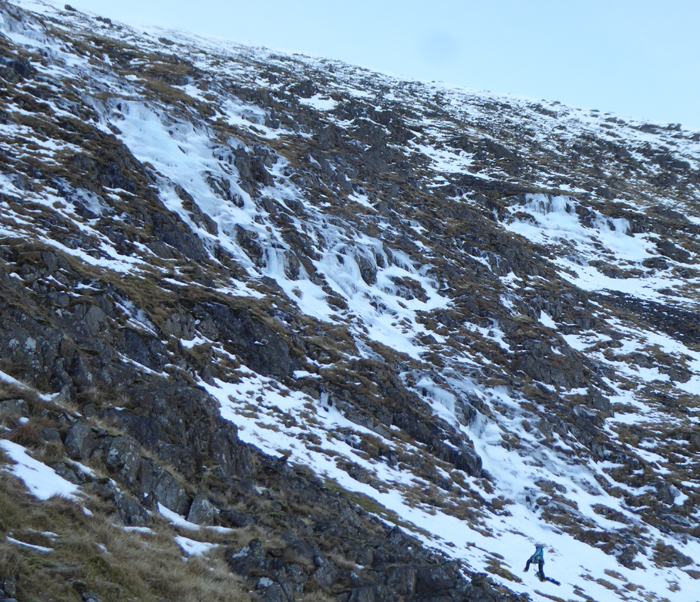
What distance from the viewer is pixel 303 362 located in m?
23.3

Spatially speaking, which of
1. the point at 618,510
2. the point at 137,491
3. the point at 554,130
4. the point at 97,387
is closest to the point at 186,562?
the point at 137,491

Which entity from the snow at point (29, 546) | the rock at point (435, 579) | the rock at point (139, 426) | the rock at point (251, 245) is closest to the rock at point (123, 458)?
the rock at point (139, 426)

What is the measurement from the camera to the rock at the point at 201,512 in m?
8.89

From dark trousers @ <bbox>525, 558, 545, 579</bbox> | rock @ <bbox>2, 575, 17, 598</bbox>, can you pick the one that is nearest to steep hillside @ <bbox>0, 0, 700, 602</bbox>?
rock @ <bbox>2, 575, 17, 598</bbox>

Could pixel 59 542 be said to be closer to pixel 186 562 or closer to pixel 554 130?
pixel 186 562

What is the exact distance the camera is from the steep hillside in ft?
28.1

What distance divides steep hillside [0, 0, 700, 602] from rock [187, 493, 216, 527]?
0.04 metres

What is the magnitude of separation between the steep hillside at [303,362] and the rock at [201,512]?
40 millimetres

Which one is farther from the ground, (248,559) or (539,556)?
(539,556)

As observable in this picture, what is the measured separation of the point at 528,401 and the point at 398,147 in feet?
162

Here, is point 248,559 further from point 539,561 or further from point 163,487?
point 539,561

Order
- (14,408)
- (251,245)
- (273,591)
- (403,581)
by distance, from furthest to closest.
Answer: (251,245)
(403,581)
(14,408)
(273,591)

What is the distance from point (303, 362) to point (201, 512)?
14.4 meters

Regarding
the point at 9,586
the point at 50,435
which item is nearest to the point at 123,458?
the point at 50,435
